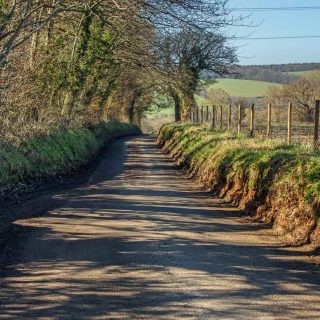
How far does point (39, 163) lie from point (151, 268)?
10.2m

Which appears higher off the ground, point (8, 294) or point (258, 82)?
point (258, 82)

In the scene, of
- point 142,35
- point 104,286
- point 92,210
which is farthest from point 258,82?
point 104,286

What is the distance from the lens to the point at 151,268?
6711 millimetres

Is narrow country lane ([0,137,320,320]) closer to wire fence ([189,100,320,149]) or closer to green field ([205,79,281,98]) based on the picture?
wire fence ([189,100,320,149])

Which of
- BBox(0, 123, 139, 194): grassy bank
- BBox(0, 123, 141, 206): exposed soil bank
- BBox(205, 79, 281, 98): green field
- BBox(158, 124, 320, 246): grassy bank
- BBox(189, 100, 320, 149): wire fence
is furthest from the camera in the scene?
BBox(205, 79, 281, 98): green field

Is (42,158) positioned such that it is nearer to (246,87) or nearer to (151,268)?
(151,268)

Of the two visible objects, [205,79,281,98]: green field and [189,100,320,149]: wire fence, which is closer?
[189,100,320,149]: wire fence

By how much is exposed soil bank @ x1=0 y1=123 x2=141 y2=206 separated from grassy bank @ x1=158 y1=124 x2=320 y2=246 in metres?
4.83

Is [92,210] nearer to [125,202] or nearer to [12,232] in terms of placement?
[125,202]

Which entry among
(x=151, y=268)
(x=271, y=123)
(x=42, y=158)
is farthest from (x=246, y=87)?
(x=151, y=268)

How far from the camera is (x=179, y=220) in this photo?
9.91 metres

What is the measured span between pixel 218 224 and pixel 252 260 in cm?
246

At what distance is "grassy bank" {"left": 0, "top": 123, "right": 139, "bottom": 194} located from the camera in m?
13.7

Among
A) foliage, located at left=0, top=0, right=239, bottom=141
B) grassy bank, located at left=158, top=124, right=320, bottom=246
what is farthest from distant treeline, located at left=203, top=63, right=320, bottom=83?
grassy bank, located at left=158, top=124, right=320, bottom=246
